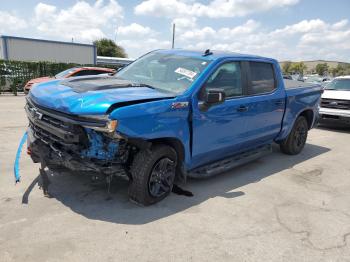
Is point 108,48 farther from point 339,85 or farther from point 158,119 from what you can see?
point 158,119

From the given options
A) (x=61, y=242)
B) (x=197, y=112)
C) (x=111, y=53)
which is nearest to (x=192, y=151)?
(x=197, y=112)

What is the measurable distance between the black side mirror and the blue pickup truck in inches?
0.5

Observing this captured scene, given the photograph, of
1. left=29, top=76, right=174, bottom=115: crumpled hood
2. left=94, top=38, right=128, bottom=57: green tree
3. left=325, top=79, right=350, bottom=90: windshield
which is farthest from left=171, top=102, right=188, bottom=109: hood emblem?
left=94, top=38, right=128, bottom=57: green tree

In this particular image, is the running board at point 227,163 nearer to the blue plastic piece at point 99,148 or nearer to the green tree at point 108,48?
the blue plastic piece at point 99,148

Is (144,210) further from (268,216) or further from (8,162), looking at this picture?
(8,162)

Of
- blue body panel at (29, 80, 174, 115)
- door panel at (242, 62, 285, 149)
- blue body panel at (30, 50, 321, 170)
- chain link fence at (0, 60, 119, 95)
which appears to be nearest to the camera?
blue body panel at (29, 80, 174, 115)

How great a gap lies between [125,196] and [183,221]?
0.93 metres

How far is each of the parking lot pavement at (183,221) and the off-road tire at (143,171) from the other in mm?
157

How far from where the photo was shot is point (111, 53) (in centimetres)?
7338

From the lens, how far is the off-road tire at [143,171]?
401cm

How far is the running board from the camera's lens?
484cm

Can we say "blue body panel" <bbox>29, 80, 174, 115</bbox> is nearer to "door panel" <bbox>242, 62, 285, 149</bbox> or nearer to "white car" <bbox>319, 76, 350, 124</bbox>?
"door panel" <bbox>242, 62, 285, 149</bbox>

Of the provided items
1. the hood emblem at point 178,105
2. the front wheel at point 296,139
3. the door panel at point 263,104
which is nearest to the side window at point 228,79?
the door panel at point 263,104

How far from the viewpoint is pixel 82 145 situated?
3840mm
